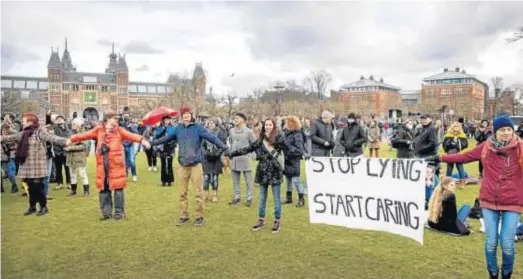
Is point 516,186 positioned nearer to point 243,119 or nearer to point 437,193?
point 437,193

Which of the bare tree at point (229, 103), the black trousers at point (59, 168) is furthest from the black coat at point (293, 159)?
the bare tree at point (229, 103)

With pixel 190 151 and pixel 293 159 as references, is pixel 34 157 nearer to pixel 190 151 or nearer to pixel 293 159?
pixel 190 151

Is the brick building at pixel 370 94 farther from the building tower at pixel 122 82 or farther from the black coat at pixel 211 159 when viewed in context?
the black coat at pixel 211 159

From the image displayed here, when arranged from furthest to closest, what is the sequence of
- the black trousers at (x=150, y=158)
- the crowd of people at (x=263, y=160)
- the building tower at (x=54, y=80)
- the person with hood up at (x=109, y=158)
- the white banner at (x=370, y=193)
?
the building tower at (x=54, y=80), the black trousers at (x=150, y=158), the person with hood up at (x=109, y=158), the white banner at (x=370, y=193), the crowd of people at (x=263, y=160)

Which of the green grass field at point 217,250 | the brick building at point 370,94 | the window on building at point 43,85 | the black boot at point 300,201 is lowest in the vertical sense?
the green grass field at point 217,250

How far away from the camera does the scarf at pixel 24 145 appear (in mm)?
8859

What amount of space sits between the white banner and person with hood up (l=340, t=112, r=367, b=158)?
3.54m

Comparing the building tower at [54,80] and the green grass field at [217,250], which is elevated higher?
the building tower at [54,80]

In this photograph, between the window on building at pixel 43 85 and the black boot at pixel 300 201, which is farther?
the window on building at pixel 43 85

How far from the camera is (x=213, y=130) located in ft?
39.0

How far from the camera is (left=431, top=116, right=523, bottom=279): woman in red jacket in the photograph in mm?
5016

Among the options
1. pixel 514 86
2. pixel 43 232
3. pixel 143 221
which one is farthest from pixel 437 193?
pixel 514 86

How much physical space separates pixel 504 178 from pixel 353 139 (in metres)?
5.27

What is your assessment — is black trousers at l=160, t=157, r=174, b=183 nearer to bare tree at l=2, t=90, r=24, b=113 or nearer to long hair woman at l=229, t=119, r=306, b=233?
long hair woman at l=229, t=119, r=306, b=233
